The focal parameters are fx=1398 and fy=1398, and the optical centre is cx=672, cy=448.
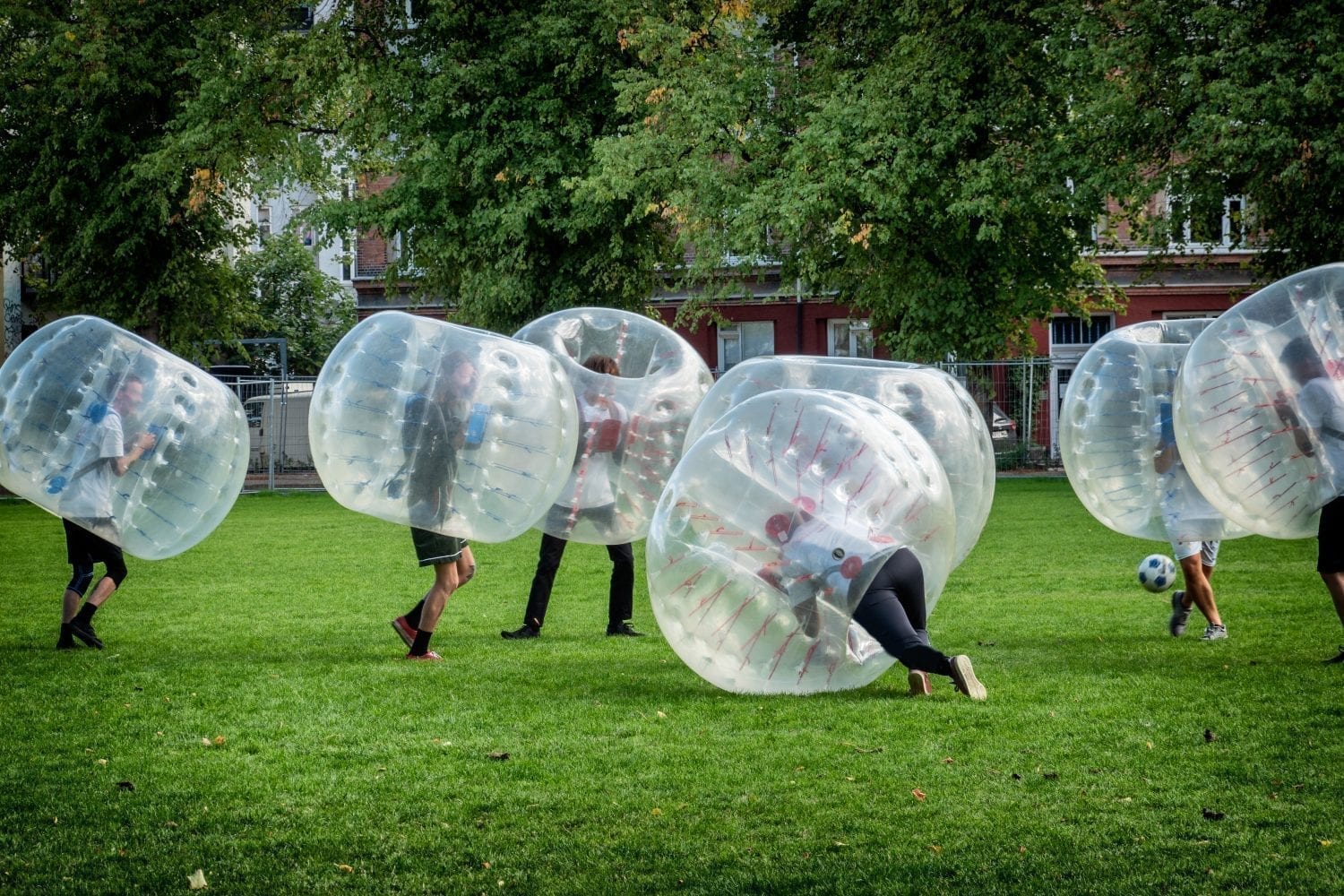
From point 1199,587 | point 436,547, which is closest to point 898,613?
point 436,547

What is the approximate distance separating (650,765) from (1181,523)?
15.1 feet

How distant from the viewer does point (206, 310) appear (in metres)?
31.1

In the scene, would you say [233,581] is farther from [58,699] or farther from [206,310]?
[206,310]

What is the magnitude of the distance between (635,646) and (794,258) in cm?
1660

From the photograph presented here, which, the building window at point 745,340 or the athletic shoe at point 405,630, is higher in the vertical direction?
the building window at point 745,340

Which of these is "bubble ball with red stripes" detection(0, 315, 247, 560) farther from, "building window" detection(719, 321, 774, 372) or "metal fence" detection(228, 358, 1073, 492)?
"building window" detection(719, 321, 774, 372)

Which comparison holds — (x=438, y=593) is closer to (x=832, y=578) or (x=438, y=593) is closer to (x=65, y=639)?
(x=65, y=639)

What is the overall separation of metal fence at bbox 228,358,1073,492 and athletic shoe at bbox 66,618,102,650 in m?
18.0

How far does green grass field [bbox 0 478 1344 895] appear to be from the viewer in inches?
187

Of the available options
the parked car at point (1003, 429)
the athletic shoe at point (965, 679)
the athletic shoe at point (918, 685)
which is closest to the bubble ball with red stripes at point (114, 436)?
the athletic shoe at point (918, 685)

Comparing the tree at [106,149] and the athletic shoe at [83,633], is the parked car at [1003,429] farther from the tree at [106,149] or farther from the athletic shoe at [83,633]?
the athletic shoe at [83,633]

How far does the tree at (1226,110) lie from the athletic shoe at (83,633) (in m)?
14.9

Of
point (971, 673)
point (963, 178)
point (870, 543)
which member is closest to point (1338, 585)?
point (971, 673)

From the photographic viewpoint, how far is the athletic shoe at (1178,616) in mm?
9719
